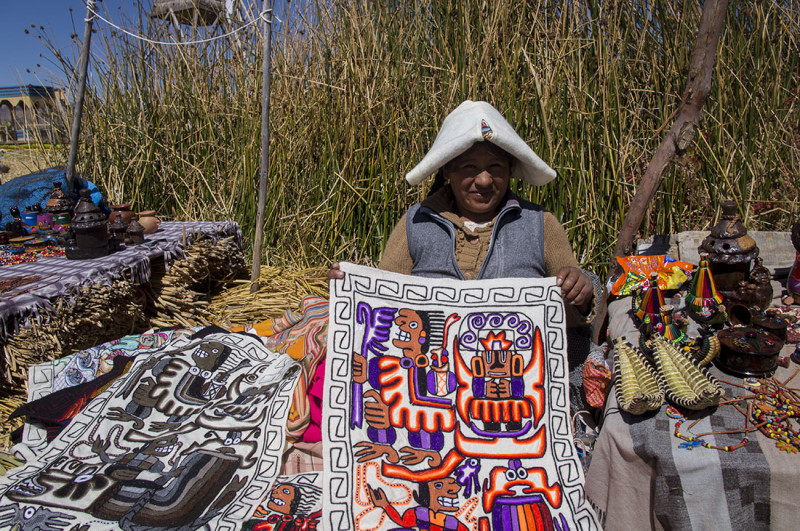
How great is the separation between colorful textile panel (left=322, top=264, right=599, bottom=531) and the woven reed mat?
137cm

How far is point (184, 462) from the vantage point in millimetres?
1560

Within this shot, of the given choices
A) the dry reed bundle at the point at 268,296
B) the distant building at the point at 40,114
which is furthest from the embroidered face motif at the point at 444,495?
the distant building at the point at 40,114

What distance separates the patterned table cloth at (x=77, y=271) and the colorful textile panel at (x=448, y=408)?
1325mm

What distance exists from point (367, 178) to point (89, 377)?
2.05m

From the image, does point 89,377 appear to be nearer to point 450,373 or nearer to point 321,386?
point 321,386

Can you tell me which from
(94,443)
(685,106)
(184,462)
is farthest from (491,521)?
(685,106)

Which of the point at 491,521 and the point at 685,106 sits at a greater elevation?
the point at 685,106

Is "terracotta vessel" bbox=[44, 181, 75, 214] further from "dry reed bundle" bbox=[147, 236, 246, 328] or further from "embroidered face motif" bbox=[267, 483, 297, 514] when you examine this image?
"embroidered face motif" bbox=[267, 483, 297, 514]

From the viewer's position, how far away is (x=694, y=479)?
124 cm

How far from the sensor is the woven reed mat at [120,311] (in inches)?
80.1

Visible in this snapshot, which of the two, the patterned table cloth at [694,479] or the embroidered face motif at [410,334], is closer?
the patterned table cloth at [694,479]

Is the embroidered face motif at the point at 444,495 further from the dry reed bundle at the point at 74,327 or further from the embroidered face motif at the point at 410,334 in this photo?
the dry reed bundle at the point at 74,327

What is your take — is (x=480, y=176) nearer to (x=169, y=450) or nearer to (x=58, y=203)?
(x=169, y=450)

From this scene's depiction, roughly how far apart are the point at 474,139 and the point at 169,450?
1478 mm
